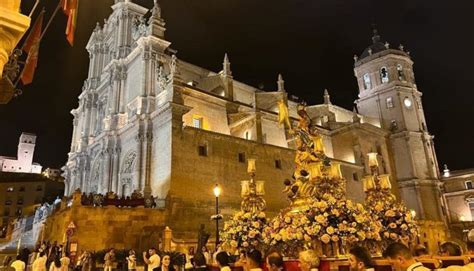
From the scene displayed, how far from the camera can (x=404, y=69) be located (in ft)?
156

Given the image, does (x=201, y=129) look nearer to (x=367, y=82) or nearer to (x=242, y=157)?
(x=242, y=157)

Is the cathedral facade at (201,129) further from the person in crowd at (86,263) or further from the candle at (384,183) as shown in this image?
the candle at (384,183)

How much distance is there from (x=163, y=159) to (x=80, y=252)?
28.9ft

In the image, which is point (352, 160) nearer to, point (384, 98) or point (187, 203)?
point (384, 98)

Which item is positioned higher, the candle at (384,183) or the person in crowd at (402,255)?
the candle at (384,183)

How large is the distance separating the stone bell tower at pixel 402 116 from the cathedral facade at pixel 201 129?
5.3 inches

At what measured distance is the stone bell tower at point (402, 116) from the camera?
135ft

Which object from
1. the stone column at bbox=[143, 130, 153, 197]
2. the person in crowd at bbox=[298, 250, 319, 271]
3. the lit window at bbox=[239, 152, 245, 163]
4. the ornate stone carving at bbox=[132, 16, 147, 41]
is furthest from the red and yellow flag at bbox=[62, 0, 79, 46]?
the ornate stone carving at bbox=[132, 16, 147, 41]

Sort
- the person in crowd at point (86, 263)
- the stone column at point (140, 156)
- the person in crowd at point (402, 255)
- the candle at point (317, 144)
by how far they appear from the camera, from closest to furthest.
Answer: the person in crowd at point (402, 255) → the candle at point (317, 144) → the person in crowd at point (86, 263) → the stone column at point (140, 156)

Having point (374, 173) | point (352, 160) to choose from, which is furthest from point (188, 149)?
point (352, 160)

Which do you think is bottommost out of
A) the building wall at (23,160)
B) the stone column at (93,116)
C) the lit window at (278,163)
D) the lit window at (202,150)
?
the lit window at (278,163)

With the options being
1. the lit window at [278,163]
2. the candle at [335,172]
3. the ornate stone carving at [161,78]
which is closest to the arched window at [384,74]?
the lit window at [278,163]

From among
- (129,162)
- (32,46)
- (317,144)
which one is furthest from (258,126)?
(32,46)

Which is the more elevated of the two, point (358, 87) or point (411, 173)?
point (358, 87)
